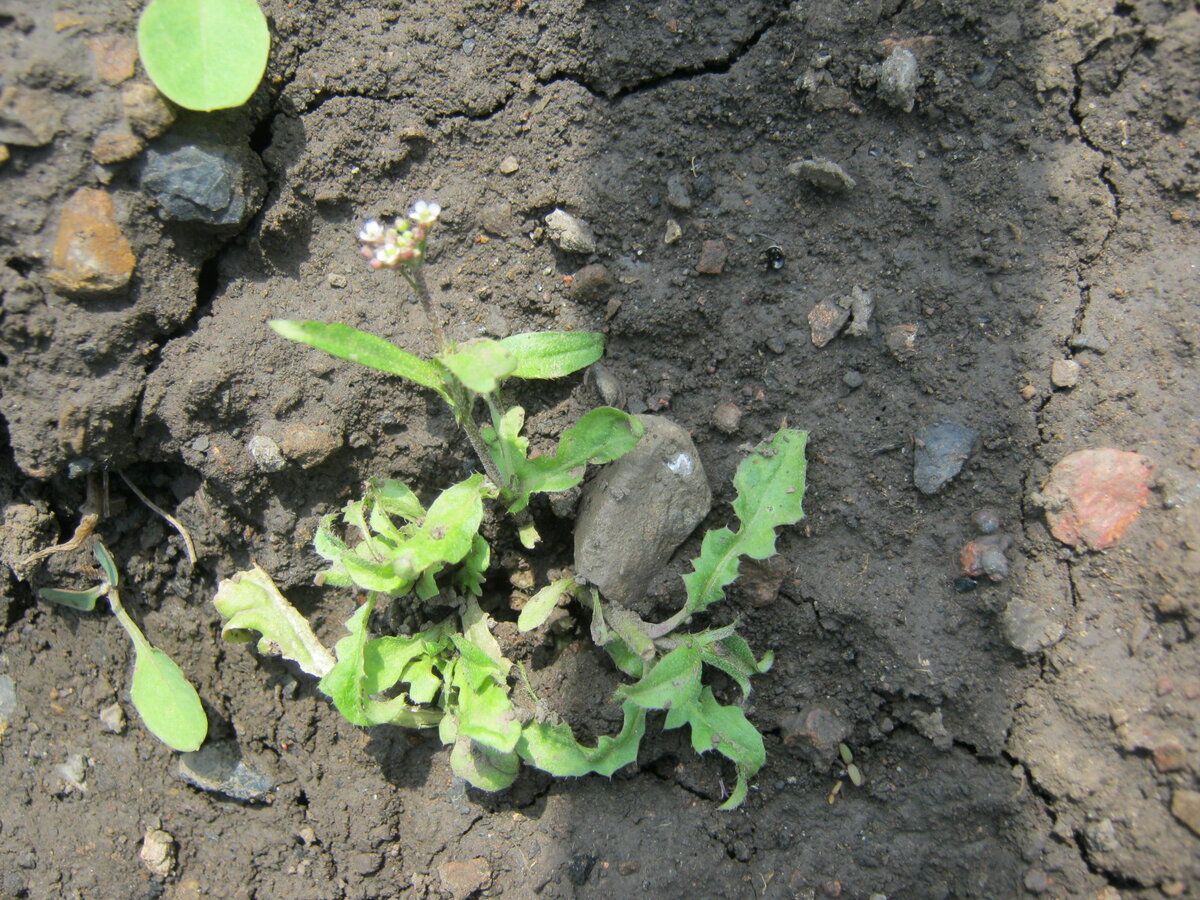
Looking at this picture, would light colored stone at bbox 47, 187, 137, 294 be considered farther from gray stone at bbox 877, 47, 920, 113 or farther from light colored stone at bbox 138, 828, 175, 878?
gray stone at bbox 877, 47, 920, 113

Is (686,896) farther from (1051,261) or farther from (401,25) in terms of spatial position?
(401,25)

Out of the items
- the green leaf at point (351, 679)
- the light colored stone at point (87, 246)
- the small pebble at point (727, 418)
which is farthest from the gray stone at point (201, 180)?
the small pebble at point (727, 418)

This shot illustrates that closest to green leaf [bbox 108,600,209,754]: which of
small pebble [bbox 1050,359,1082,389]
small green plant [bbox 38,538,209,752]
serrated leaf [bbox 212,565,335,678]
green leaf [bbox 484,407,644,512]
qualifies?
small green plant [bbox 38,538,209,752]

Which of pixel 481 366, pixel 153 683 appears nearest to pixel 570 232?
pixel 481 366

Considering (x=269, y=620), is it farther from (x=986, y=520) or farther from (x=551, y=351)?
(x=986, y=520)

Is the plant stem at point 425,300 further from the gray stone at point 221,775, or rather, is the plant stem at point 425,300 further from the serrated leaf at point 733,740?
the gray stone at point 221,775
